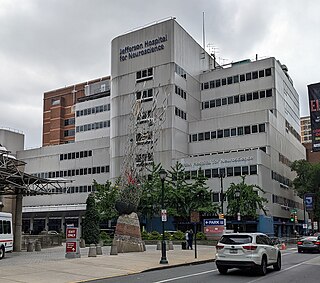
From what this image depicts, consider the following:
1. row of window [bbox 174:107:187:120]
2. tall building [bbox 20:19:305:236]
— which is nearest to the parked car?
tall building [bbox 20:19:305:236]

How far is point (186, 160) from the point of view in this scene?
7050 cm

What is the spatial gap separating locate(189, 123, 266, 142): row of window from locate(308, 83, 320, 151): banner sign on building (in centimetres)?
2007

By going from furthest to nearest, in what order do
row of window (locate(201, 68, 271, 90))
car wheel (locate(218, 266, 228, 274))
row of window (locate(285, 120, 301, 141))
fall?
row of window (locate(285, 120, 301, 141)), row of window (locate(201, 68, 271, 90)), car wheel (locate(218, 266, 228, 274))

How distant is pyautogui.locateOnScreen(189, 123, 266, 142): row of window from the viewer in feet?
232

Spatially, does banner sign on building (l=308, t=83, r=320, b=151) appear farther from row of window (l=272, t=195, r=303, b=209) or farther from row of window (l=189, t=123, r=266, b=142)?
row of window (l=272, t=195, r=303, b=209)

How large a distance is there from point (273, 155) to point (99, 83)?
2042 inches

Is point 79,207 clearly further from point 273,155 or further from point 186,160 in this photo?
point 273,155

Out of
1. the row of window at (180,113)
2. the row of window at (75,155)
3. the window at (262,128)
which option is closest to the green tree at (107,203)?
the row of window at (180,113)

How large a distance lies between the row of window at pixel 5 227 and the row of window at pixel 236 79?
56.6m

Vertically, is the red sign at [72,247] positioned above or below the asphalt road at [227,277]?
above

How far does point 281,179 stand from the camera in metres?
77.0

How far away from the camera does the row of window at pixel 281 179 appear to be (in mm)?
71950

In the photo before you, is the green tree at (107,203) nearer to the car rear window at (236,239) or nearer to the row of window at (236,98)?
the row of window at (236,98)

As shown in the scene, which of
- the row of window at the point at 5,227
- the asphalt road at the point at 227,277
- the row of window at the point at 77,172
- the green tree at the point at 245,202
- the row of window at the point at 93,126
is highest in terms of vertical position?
the row of window at the point at 93,126
